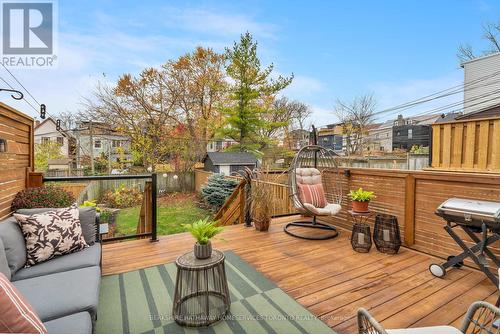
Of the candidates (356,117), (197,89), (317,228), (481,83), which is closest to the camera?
(317,228)

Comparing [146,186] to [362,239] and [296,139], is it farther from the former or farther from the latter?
[296,139]

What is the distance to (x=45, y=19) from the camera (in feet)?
13.6

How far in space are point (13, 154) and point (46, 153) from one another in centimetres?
1237

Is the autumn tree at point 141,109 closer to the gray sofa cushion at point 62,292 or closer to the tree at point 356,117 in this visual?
the gray sofa cushion at point 62,292

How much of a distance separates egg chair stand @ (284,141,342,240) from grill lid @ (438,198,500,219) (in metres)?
1.42

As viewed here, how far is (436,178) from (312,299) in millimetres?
2112

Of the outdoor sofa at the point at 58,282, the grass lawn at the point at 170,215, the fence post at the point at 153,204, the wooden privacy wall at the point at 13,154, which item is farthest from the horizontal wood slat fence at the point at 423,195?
the wooden privacy wall at the point at 13,154

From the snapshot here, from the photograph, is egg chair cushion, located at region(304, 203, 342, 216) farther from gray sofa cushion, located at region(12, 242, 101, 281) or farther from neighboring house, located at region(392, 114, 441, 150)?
neighboring house, located at region(392, 114, 441, 150)

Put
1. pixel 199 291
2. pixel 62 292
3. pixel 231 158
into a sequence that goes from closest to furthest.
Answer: pixel 62 292 → pixel 199 291 → pixel 231 158

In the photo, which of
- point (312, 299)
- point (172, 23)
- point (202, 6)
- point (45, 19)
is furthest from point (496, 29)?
point (45, 19)

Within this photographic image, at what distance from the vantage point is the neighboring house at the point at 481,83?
8.84 metres

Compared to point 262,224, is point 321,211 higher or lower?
higher

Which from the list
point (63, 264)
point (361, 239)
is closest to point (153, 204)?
point (63, 264)

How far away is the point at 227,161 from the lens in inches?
544
